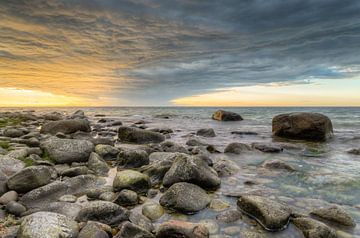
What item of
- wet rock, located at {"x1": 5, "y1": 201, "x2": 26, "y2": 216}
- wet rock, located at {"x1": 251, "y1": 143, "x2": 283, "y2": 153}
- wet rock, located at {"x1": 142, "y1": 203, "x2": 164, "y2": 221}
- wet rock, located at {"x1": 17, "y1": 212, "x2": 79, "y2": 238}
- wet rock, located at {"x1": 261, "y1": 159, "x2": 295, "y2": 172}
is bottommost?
wet rock, located at {"x1": 251, "y1": 143, "x2": 283, "y2": 153}

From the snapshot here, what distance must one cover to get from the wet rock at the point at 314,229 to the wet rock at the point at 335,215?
1.83 feet

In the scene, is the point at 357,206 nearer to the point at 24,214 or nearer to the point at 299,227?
the point at 299,227

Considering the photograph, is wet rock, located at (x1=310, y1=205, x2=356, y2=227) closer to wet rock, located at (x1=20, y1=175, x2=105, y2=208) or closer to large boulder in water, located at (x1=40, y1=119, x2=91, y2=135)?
wet rock, located at (x1=20, y1=175, x2=105, y2=208)

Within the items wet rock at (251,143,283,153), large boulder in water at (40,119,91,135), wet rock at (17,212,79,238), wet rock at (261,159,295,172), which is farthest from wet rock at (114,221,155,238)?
large boulder in water at (40,119,91,135)

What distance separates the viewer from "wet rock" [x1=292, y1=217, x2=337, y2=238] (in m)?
3.86

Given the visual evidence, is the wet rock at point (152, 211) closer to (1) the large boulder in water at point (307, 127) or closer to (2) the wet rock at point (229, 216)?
(2) the wet rock at point (229, 216)

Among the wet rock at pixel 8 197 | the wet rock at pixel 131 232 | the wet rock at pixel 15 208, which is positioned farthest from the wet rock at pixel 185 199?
the wet rock at pixel 8 197

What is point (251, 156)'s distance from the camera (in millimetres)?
9828

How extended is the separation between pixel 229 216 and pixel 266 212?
0.60m

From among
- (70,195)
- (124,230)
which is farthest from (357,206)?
(70,195)

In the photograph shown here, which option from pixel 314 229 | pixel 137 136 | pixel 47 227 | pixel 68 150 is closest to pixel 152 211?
pixel 47 227

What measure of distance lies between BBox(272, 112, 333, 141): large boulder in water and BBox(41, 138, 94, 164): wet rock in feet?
36.7

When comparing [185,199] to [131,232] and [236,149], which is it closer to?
[131,232]

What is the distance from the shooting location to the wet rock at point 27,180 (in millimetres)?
5172
